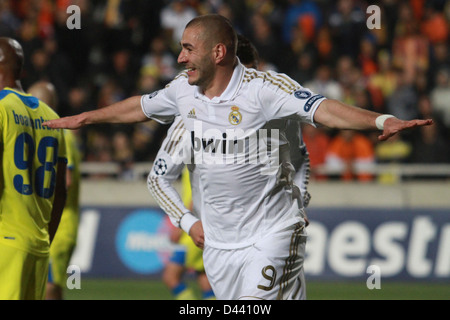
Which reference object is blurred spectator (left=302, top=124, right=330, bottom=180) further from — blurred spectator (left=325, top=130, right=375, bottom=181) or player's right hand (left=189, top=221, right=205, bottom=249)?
player's right hand (left=189, top=221, right=205, bottom=249)

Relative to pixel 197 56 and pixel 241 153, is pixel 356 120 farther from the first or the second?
pixel 197 56

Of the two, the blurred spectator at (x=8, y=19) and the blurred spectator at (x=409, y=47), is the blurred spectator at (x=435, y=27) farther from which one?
the blurred spectator at (x=8, y=19)

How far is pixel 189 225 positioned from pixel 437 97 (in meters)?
10.6

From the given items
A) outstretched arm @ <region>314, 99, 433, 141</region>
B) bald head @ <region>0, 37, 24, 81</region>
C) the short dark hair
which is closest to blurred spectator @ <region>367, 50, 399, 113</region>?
the short dark hair

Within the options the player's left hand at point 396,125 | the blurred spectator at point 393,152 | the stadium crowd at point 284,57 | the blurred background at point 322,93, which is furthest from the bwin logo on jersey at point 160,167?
the blurred spectator at point 393,152

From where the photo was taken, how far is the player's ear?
5734mm

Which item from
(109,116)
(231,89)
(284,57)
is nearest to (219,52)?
(231,89)

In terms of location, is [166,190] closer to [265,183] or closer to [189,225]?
[189,225]

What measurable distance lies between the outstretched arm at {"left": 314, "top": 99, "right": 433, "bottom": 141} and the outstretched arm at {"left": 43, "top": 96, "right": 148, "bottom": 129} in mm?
1411

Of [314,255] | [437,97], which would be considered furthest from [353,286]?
[437,97]

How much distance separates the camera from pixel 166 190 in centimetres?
678

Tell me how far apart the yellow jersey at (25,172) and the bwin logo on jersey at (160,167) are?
2.93 feet

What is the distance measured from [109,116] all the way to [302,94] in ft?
4.51

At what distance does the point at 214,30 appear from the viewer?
573 cm
